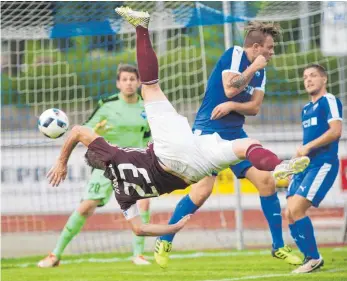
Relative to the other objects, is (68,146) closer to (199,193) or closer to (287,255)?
(199,193)

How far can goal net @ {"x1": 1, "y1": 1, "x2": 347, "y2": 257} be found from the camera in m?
12.6

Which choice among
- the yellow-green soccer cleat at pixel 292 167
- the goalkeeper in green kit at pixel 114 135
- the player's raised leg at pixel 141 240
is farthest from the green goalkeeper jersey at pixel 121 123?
the yellow-green soccer cleat at pixel 292 167

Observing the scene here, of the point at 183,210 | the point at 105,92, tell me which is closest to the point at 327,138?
the point at 183,210

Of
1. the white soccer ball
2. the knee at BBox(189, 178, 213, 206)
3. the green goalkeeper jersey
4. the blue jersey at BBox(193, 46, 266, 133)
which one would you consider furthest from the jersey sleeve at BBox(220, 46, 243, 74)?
the green goalkeeper jersey

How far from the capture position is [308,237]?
9.39 meters

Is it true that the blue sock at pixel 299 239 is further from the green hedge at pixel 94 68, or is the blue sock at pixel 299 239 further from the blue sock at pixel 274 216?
the green hedge at pixel 94 68

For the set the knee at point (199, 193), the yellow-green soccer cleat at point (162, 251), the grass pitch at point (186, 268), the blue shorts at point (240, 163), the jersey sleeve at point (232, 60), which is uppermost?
the jersey sleeve at point (232, 60)

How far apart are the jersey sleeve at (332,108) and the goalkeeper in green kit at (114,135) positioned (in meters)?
2.45

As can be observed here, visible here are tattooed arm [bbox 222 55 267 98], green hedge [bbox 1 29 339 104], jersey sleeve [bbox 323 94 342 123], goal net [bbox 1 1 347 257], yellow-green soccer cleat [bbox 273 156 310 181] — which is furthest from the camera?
green hedge [bbox 1 29 339 104]

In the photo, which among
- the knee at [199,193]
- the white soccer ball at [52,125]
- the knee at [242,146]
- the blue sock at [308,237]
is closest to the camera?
the knee at [242,146]

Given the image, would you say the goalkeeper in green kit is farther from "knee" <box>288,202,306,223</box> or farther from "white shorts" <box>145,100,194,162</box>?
"white shorts" <box>145,100,194,162</box>

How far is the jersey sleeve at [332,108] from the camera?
31.5 ft

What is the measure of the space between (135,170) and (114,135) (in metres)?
3.53

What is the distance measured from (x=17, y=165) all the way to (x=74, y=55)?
2.17m
